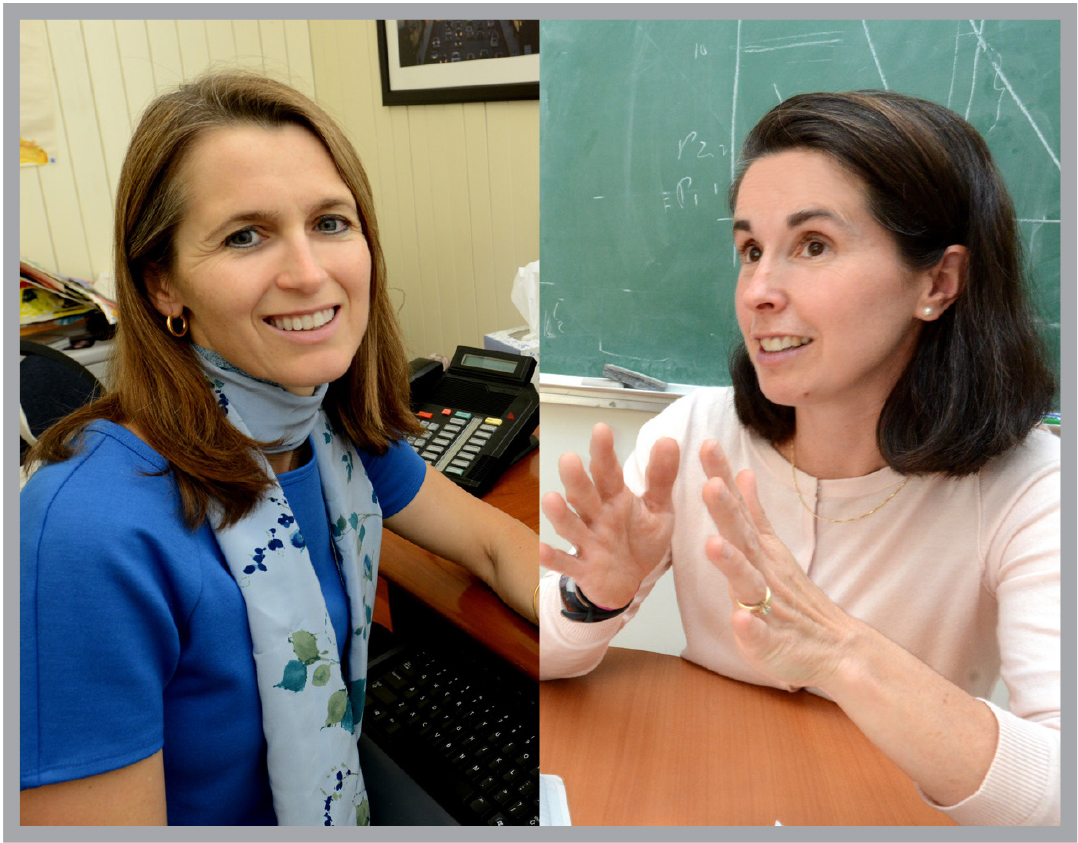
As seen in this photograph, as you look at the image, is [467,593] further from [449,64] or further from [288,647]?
[449,64]

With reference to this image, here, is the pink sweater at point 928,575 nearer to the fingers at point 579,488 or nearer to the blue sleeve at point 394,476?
the fingers at point 579,488

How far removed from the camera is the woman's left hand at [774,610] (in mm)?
344

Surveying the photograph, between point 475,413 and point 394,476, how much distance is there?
312 mm

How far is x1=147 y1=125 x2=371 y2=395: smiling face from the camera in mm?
544

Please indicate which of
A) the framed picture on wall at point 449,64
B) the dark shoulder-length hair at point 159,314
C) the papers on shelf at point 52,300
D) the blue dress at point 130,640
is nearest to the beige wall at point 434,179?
the framed picture on wall at point 449,64

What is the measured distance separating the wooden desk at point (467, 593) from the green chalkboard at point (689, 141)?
412 millimetres

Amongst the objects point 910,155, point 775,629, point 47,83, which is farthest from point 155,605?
point 47,83

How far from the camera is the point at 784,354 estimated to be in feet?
1.20

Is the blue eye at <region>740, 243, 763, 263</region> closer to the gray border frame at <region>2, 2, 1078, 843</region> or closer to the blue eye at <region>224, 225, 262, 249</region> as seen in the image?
the gray border frame at <region>2, 2, 1078, 843</region>

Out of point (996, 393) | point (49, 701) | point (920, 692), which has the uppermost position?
point (996, 393)

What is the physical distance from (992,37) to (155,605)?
1.98ft

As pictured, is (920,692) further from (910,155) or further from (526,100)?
(526,100)

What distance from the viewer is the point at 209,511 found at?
1.94 ft

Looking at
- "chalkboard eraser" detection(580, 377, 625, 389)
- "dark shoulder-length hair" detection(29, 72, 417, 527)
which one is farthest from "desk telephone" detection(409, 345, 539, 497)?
"chalkboard eraser" detection(580, 377, 625, 389)
